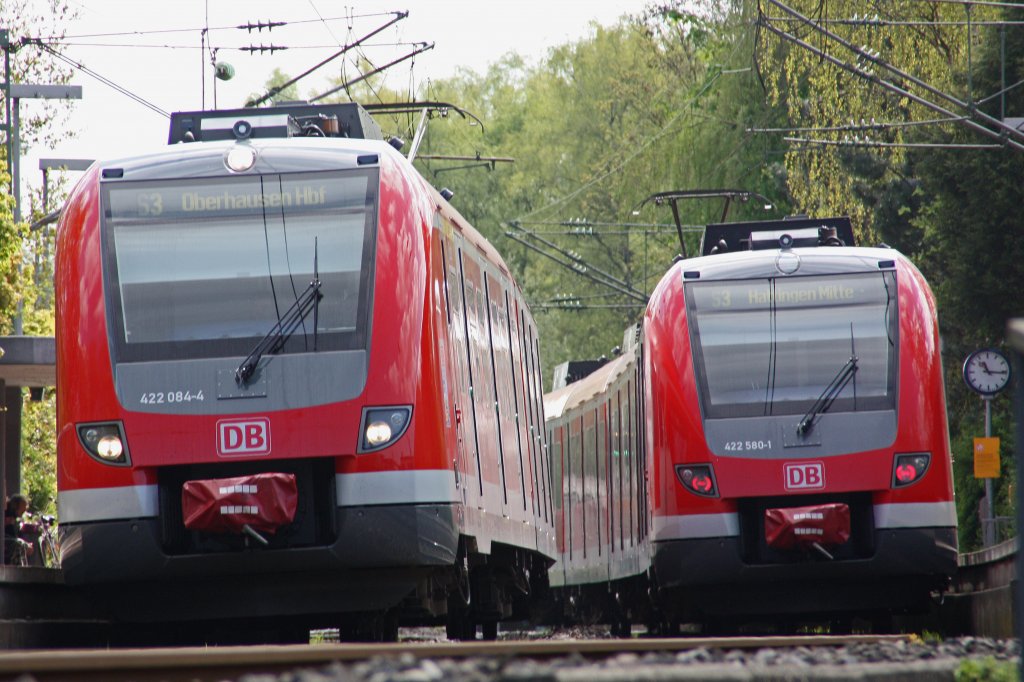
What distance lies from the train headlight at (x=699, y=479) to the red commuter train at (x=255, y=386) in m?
2.45

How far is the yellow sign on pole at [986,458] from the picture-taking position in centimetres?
1872

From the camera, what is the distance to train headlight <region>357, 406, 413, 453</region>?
1023 cm

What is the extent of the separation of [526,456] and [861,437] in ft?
12.5

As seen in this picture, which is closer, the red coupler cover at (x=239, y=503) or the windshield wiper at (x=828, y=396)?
the red coupler cover at (x=239, y=503)

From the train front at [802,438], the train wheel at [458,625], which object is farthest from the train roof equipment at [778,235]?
the train wheel at [458,625]

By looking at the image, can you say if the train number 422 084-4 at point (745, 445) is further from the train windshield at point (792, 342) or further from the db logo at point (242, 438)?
the db logo at point (242, 438)

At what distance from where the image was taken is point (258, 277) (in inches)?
415

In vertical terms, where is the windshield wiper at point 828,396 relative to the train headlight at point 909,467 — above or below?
above

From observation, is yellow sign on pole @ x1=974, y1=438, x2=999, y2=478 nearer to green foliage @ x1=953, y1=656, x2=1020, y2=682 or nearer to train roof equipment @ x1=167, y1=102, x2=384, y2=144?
train roof equipment @ x1=167, y1=102, x2=384, y2=144

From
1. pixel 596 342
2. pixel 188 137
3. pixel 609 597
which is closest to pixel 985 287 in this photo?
pixel 609 597

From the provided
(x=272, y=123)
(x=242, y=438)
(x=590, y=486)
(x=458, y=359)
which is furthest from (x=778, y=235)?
(x=590, y=486)

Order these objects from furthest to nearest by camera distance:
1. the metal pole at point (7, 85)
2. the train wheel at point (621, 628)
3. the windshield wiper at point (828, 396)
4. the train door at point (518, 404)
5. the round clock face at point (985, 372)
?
the metal pole at point (7, 85) → the train wheel at point (621, 628) → the round clock face at point (985, 372) → the train door at point (518, 404) → the windshield wiper at point (828, 396)

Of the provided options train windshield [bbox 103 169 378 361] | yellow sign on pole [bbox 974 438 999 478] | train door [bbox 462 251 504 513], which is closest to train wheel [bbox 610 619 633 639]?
yellow sign on pole [bbox 974 438 999 478]

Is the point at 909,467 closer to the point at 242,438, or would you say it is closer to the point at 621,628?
the point at 242,438
